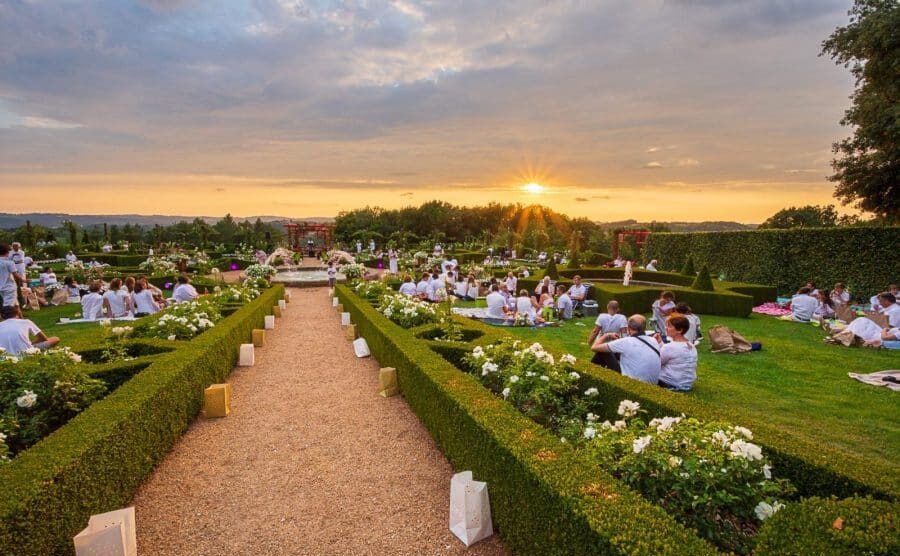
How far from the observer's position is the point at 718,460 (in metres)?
2.93

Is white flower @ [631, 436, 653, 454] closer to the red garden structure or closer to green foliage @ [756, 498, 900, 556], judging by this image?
green foliage @ [756, 498, 900, 556]

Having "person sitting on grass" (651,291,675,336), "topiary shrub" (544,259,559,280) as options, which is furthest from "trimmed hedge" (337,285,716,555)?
"topiary shrub" (544,259,559,280)

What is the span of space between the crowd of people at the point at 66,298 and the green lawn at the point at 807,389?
791cm

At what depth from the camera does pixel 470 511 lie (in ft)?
11.9

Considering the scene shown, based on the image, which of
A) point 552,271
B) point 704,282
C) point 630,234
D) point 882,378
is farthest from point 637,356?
point 630,234

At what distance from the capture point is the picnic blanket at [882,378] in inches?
281

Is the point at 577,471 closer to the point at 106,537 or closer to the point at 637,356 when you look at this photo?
the point at 637,356

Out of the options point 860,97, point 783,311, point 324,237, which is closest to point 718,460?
point 783,311

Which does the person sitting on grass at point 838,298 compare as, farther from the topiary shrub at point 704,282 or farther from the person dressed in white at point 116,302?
the person dressed in white at point 116,302

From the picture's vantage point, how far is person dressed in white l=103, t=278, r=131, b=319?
12523mm

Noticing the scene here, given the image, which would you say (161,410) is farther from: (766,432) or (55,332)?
(55,332)

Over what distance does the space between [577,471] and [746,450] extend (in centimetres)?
105

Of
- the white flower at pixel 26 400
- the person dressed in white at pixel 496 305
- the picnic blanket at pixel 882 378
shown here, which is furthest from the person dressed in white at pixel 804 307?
the white flower at pixel 26 400

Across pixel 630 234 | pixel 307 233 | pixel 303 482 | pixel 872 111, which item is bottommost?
pixel 303 482
